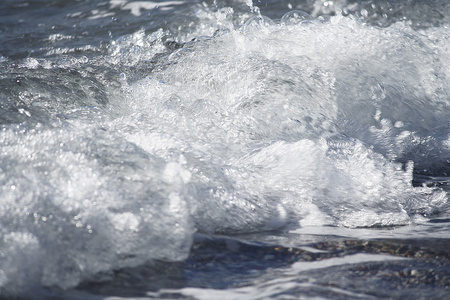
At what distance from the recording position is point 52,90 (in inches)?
128

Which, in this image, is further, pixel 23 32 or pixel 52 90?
pixel 23 32

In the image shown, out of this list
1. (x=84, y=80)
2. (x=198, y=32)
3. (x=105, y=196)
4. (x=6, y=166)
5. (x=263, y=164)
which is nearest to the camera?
(x=105, y=196)

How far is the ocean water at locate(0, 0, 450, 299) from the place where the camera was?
167 cm

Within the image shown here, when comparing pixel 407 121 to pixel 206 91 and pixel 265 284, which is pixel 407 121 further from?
pixel 265 284

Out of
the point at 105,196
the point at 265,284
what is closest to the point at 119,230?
the point at 105,196

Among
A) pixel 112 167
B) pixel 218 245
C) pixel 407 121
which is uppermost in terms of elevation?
pixel 112 167

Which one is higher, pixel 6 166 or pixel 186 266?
pixel 6 166

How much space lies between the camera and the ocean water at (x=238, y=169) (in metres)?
1.67

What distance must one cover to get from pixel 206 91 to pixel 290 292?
6.69 ft

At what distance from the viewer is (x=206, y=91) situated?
3.40 meters

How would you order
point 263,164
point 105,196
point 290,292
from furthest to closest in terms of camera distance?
point 263,164 < point 105,196 < point 290,292

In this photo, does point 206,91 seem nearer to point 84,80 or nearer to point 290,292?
point 84,80

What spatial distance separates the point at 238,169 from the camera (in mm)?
2340

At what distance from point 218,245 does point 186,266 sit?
20cm
